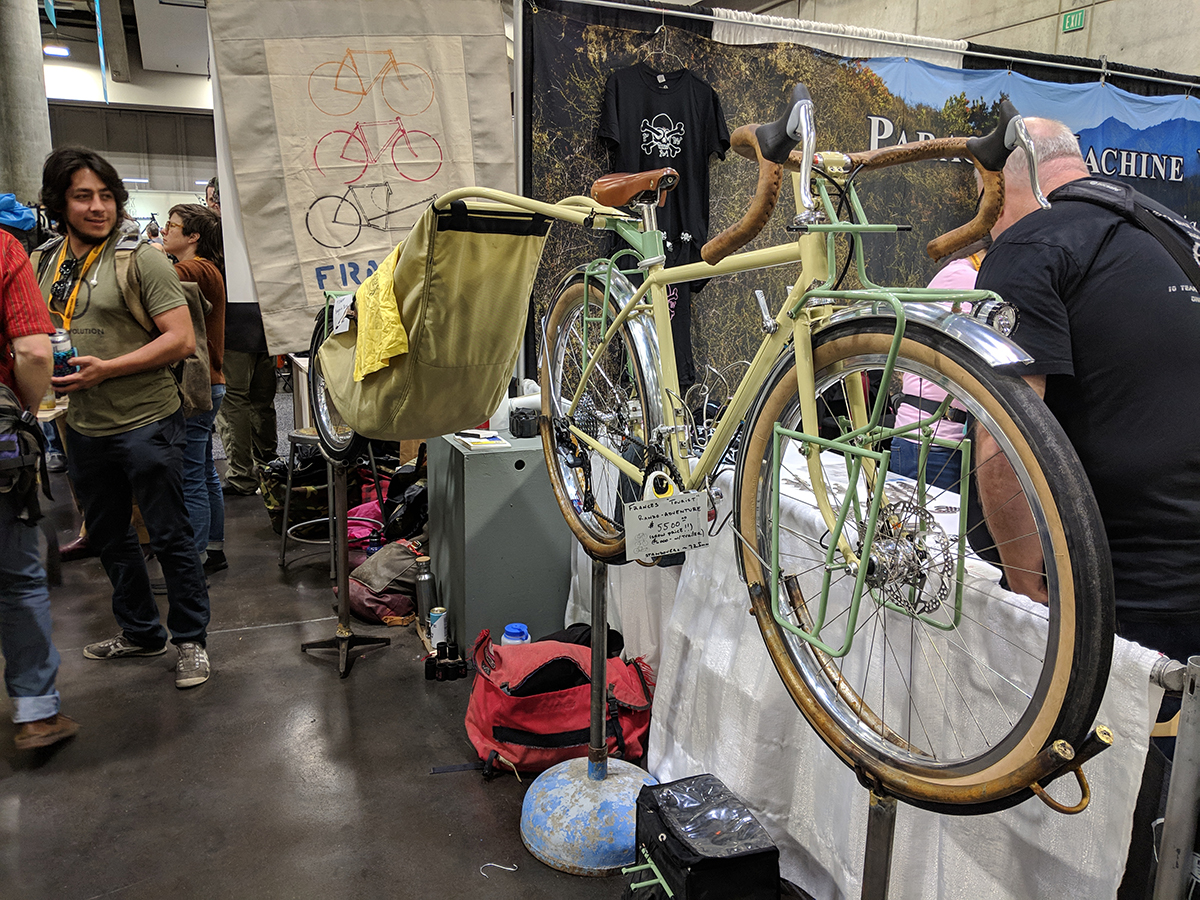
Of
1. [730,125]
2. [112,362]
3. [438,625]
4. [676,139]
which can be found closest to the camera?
[112,362]

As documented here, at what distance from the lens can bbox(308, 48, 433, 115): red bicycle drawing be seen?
346 cm

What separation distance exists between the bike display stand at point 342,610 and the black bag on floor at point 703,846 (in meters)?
1.62

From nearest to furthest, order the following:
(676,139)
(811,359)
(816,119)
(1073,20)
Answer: (811,359) < (816,119) < (676,139) < (1073,20)

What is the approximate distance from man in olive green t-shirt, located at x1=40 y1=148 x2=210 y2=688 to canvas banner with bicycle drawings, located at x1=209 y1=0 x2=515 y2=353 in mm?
796

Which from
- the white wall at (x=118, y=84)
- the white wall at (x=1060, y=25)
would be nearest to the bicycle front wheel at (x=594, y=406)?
Result: the white wall at (x=1060, y=25)

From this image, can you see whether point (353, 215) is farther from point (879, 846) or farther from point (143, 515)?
point (879, 846)

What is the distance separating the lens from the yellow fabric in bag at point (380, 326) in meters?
1.98

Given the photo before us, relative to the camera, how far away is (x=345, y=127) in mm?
3527

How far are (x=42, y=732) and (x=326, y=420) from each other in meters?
1.28

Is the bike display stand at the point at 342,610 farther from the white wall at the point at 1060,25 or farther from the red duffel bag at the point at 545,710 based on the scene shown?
the white wall at the point at 1060,25

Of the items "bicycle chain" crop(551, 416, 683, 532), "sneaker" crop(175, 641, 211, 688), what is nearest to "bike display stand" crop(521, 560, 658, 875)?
"bicycle chain" crop(551, 416, 683, 532)

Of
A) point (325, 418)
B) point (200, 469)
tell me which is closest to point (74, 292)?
point (325, 418)

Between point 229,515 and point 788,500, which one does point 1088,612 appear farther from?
point 229,515

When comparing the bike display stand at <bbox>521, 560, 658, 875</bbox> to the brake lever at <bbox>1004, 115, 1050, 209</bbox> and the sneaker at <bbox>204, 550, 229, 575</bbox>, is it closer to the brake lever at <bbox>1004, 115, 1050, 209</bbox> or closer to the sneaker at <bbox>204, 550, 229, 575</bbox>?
the brake lever at <bbox>1004, 115, 1050, 209</bbox>
